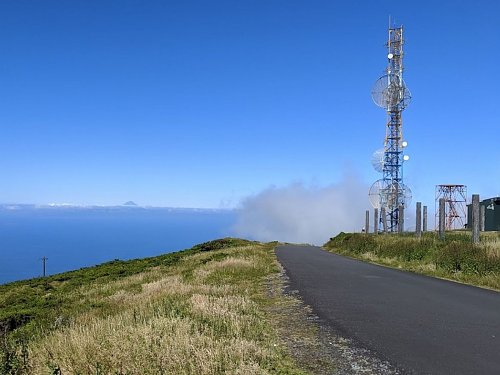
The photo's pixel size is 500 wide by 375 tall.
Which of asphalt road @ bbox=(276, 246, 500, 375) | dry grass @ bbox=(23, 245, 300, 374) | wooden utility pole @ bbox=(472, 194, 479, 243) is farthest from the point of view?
wooden utility pole @ bbox=(472, 194, 479, 243)

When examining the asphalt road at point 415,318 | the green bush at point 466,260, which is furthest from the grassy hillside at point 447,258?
the asphalt road at point 415,318

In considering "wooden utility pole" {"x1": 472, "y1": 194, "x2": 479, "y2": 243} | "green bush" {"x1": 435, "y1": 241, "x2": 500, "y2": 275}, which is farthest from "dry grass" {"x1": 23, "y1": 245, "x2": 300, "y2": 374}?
"wooden utility pole" {"x1": 472, "y1": 194, "x2": 479, "y2": 243}

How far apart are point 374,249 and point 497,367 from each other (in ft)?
72.9

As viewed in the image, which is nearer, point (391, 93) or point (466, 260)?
point (466, 260)

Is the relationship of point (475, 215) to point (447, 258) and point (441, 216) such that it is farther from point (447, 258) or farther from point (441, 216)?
point (441, 216)

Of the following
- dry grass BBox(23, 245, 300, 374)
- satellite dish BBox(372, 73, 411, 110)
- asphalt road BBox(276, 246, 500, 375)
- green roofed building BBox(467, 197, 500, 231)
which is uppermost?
satellite dish BBox(372, 73, 411, 110)

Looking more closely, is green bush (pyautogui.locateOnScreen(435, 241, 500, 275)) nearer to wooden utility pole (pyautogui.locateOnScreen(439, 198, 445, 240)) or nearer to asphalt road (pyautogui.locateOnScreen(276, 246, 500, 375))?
asphalt road (pyautogui.locateOnScreen(276, 246, 500, 375))

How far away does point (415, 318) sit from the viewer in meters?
9.13

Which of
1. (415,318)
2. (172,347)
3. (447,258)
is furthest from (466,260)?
(172,347)

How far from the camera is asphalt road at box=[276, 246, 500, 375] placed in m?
6.38

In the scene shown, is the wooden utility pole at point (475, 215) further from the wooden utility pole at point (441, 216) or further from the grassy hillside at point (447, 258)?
the wooden utility pole at point (441, 216)

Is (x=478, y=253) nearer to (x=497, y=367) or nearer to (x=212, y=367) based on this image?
(x=497, y=367)

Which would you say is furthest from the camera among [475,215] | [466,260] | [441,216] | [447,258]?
[441,216]

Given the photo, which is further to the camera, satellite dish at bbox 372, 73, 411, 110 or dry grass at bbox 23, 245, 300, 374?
satellite dish at bbox 372, 73, 411, 110
